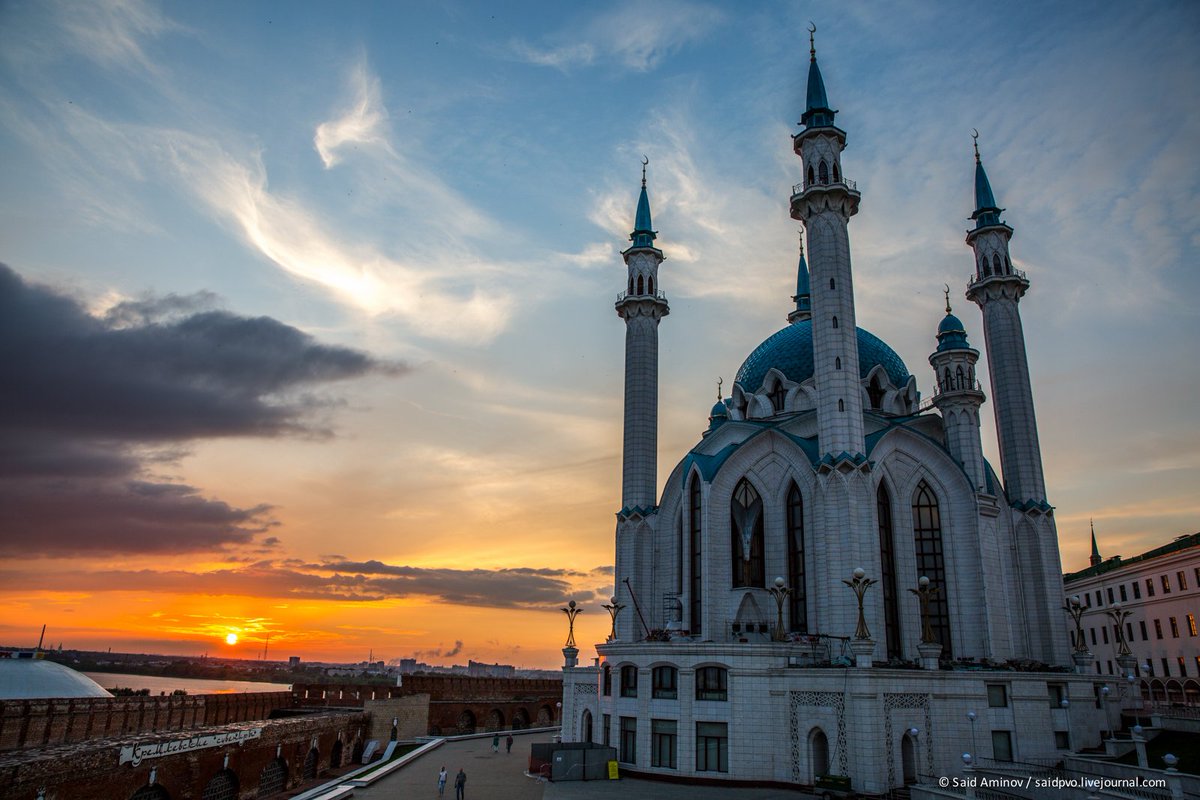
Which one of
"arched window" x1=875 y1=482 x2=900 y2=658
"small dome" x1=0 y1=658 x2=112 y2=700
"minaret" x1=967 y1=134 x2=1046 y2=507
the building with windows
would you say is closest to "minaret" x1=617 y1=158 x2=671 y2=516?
"arched window" x1=875 y1=482 x2=900 y2=658

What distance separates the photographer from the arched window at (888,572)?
137ft

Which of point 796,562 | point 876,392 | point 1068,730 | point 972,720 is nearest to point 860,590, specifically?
point 972,720

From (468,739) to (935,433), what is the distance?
37283 millimetres

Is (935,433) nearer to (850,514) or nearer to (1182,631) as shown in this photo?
(850,514)

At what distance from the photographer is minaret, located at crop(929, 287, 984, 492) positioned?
4728cm

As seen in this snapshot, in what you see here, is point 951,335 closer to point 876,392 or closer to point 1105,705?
point 876,392

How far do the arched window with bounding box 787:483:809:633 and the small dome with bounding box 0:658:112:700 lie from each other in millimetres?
41897

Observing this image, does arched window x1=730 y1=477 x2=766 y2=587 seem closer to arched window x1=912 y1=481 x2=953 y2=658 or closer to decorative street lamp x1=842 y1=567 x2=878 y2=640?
arched window x1=912 y1=481 x2=953 y2=658

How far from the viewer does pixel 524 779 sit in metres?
36.2

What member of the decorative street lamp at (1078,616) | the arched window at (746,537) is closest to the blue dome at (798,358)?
the arched window at (746,537)

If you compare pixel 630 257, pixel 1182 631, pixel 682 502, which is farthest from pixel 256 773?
pixel 1182 631

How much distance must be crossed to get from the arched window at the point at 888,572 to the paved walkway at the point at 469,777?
1950 centimetres

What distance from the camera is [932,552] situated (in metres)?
44.2

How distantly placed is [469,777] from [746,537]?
19.1 metres
